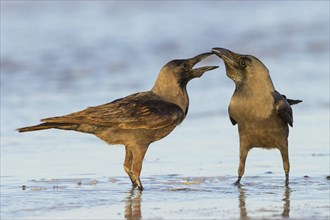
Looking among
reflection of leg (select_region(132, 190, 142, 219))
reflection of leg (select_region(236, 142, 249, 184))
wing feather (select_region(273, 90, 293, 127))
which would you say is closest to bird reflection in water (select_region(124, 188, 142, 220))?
reflection of leg (select_region(132, 190, 142, 219))

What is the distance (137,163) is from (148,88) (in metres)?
5.66

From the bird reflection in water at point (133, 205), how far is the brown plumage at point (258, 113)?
1.31m

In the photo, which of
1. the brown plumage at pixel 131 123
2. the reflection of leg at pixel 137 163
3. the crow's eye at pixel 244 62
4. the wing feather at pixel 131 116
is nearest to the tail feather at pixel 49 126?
the brown plumage at pixel 131 123

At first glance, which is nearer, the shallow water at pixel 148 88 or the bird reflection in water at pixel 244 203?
the bird reflection in water at pixel 244 203

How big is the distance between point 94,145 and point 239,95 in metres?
2.42

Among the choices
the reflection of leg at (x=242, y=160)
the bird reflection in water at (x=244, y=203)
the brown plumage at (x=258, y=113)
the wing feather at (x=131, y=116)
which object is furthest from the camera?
the brown plumage at (x=258, y=113)

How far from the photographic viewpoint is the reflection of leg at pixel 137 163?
34.0 ft

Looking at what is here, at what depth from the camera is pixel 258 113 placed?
10914mm

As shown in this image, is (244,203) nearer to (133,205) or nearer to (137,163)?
(133,205)

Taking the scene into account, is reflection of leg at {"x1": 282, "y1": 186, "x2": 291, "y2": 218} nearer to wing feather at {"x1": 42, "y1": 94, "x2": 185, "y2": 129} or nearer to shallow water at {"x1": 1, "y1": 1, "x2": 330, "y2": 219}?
shallow water at {"x1": 1, "y1": 1, "x2": 330, "y2": 219}

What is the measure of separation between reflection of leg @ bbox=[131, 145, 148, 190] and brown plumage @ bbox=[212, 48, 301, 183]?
1044mm

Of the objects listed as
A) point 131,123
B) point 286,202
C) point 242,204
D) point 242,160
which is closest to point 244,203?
point 242,204

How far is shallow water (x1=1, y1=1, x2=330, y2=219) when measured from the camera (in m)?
9.47

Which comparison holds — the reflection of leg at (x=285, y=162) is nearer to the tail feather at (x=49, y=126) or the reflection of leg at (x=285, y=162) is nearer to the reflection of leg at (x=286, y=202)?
the reflection of leg at (x=286, y=202)
